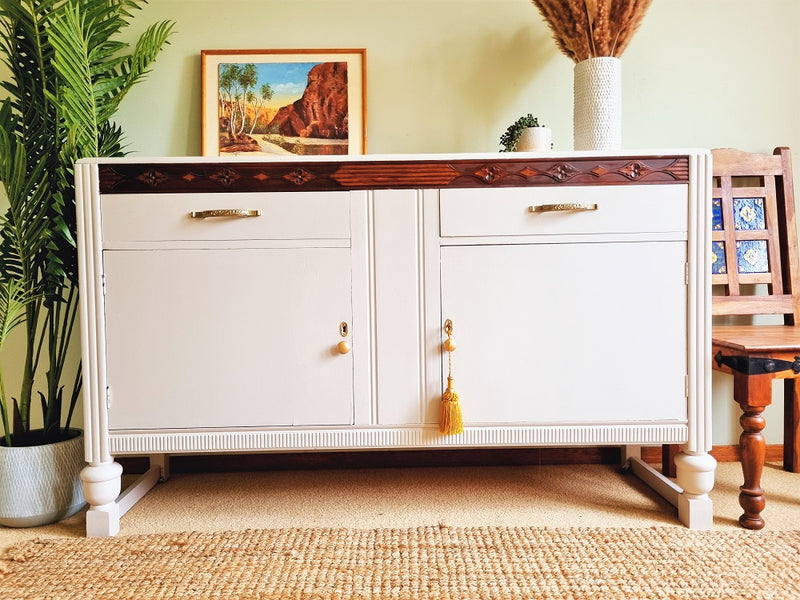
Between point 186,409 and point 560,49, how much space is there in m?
1.52

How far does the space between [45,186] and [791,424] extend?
7.51ft

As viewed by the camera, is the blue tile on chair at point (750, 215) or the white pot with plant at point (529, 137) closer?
the white pot with plant at point (529, 137)

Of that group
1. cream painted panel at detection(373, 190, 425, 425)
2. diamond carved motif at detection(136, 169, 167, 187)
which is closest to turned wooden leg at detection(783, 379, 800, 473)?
cream painted panel at detection(373, 190, 425, 425)

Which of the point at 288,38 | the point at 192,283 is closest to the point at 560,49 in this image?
the point at 288,38

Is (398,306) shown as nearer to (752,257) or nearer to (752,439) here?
(752,439)

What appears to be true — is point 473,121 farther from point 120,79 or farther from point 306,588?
point 306,588

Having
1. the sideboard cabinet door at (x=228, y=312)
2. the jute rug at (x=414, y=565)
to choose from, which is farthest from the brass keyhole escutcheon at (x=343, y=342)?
the jute rug at (x=414, y=565)

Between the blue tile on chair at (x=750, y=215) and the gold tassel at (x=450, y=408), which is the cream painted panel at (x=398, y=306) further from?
the blue tile on chair at (x=750, y=215)

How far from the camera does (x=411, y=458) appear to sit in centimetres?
180

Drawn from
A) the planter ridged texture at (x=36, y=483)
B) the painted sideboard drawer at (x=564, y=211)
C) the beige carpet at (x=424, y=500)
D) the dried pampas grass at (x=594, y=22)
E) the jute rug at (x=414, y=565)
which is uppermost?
the dried pampas grass at (x=594, y=22)

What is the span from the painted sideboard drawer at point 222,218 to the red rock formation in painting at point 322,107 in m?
0.53

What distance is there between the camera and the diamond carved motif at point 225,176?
4.36ft

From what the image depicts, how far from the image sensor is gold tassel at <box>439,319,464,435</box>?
1314 millimetres

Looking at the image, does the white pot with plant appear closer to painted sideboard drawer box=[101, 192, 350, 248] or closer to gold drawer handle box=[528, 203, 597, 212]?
gold drawer handle box=[528, 203, 597, 212]
